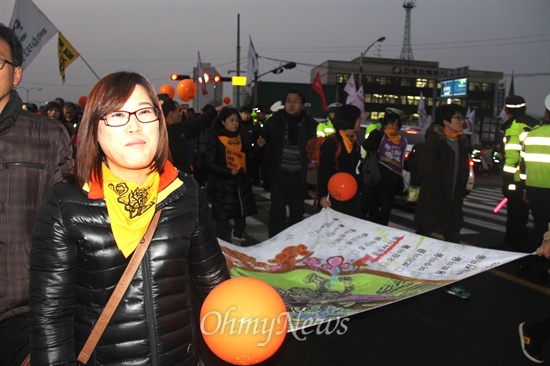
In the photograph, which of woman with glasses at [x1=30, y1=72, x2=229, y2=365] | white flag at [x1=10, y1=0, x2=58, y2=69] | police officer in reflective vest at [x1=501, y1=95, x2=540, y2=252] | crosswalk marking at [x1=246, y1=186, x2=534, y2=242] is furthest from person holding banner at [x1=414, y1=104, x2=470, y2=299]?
white flag at [x1=10, y1=0, x2=58, y2=69]

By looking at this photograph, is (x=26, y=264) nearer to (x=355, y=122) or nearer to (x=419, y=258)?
(x=419, y=258)

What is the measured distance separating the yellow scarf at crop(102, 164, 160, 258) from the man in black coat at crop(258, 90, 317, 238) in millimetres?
4625

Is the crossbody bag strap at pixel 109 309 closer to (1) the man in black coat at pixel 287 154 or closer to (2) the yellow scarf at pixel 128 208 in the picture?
(2) the yellow scarf at pixel 128 208

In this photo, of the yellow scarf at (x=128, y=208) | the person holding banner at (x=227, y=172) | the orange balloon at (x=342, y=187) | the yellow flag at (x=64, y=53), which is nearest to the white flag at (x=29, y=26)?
the yellow flag at (x=64, y=53)

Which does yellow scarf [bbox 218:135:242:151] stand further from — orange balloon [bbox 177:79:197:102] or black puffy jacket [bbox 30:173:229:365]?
black puffy jacket [bbox 30:173:229:365]

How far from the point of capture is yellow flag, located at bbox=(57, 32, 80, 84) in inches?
357

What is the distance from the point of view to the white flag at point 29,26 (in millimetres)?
7684

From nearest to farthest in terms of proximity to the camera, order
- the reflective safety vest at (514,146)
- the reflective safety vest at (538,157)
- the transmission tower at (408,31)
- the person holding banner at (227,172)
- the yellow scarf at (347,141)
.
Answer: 1. the reflective safety vest at (538,157)
2. the yellow scarf at (347,141)
3. the person holding banner at (227,172)
4. the reflective safety vest at (514,146)
5. the transmission tower at (408,31)

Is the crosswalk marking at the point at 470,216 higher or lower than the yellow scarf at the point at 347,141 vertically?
lower

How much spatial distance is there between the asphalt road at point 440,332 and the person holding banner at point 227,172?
2.54 metres

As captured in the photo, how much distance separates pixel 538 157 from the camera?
17.4 ft

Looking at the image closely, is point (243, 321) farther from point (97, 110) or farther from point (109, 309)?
point (97, 110)

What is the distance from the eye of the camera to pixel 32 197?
230cm

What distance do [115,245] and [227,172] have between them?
15.6 ft
